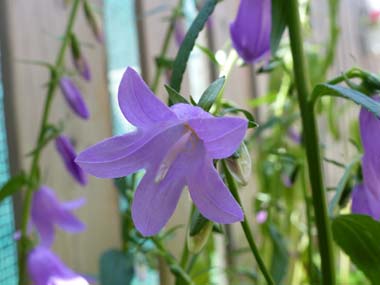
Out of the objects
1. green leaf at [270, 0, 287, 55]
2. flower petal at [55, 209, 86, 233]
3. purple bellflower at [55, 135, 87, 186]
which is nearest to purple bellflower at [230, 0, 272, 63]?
green leaf at [270, 0, 287, 55]

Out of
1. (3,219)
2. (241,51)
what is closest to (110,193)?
(3,219)

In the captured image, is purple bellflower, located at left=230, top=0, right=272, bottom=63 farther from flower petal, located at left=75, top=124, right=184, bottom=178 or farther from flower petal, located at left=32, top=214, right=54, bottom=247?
flower petal, located at left=32, top=214, right=54, bottom=247

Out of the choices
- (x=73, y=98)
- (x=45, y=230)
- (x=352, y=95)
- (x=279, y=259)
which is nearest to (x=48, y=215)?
(x=45, y=230)

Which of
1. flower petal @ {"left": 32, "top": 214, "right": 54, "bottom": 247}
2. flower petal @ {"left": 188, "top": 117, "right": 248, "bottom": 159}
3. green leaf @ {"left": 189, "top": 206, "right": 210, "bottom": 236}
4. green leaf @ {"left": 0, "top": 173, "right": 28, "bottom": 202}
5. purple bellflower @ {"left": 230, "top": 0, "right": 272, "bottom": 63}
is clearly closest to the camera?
flower petal @ {"left": 188, "top": 117, "right": 248, "bottom": 159}

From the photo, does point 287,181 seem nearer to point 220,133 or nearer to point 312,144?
point 312,144

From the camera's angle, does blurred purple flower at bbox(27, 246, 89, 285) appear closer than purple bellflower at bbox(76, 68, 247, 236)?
No

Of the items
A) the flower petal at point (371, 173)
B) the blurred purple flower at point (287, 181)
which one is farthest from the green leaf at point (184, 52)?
the blurred purple flower at point (287, 181)
